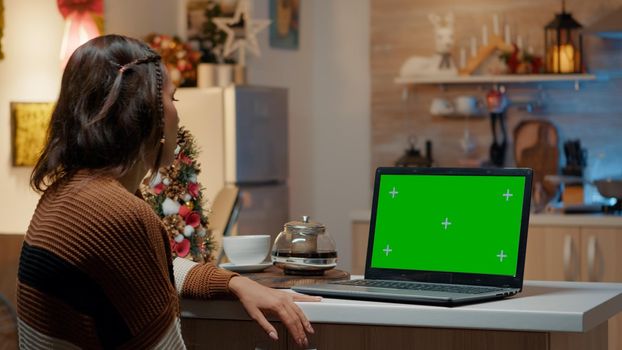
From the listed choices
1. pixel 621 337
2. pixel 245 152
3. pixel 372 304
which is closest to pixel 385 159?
pixel 245 152

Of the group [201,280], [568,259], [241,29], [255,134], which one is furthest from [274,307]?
[241,29]

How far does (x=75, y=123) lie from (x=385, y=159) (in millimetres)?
4788

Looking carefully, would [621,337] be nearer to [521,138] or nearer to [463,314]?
[521,138]

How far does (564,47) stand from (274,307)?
13.8 ft

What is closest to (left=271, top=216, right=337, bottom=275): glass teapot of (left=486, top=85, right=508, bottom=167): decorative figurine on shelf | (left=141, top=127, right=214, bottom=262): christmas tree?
(left=141, top=127, right=214, bottom=262): christmas tree

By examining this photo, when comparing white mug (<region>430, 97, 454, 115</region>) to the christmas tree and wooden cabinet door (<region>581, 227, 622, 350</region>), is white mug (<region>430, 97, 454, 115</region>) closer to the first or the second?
wooden cabinet door (<region>581, 227, 622, 350</region>)

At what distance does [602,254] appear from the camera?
17.2 ft

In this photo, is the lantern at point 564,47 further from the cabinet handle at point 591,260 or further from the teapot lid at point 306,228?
the teapot lid at point 306,228

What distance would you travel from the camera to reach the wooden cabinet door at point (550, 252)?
5266 millimetres

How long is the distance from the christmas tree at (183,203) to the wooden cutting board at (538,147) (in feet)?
12.0

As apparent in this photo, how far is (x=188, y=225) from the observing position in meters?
2.70

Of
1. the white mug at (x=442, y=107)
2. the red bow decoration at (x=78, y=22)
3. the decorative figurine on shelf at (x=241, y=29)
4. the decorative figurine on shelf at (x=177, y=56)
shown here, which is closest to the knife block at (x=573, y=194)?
the white mug at (x=442, y=107)

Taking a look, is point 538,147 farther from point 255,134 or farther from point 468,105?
point 255,134

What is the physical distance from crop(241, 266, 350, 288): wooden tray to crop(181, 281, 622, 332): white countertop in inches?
5.6
